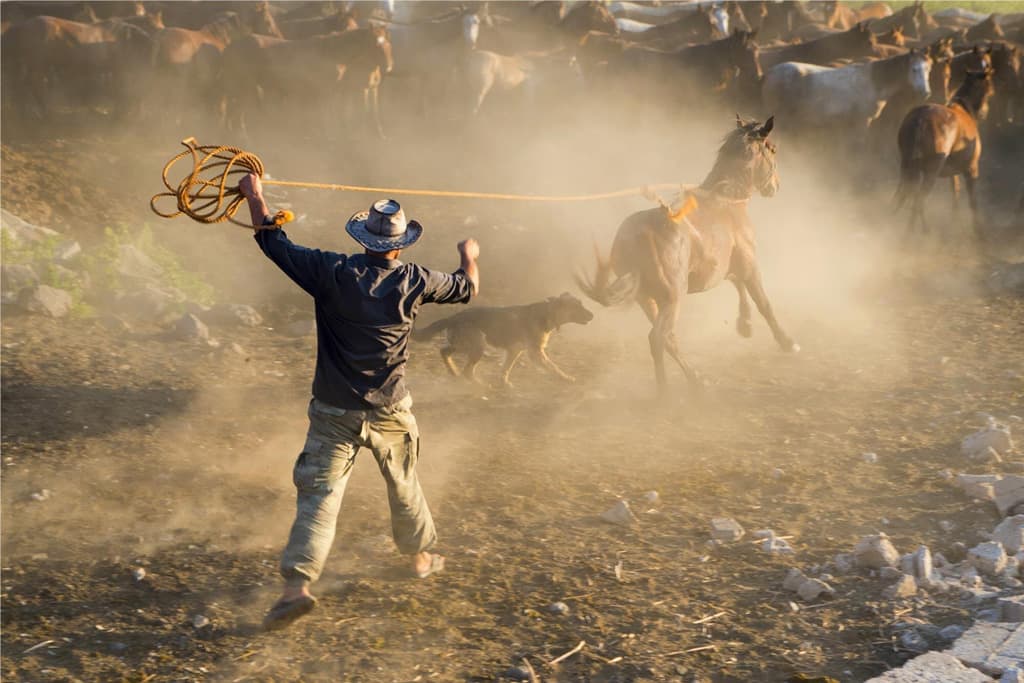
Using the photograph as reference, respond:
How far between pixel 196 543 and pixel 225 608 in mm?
865

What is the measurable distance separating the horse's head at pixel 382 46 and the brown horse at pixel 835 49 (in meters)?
7.97

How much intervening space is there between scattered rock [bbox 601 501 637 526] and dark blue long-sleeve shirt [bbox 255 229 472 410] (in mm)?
1828

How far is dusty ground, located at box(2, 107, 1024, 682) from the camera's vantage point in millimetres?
5125

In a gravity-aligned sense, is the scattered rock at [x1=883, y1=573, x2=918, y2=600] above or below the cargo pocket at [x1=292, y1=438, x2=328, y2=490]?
below

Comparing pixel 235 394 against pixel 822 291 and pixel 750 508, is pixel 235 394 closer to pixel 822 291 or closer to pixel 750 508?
pixel 750 508

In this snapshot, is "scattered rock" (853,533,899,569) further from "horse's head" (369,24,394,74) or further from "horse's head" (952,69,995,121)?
"horse's head" (369,24,394,74)

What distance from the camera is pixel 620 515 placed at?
657 centimetres

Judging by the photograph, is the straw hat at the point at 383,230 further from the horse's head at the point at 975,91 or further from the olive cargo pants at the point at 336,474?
the horse's head at the point at 975,91

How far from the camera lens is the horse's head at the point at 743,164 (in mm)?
9492

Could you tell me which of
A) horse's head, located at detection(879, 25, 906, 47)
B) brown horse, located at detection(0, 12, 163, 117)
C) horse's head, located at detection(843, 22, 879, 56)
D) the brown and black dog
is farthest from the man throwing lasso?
horse's head, located at detection(879, 25, 906, 47)

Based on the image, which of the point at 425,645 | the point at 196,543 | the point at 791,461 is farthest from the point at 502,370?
the point at 425,645

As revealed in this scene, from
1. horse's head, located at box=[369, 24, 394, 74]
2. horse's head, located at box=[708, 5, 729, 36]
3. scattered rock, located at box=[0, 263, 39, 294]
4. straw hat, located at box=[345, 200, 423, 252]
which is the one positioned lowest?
scattered rock, located at box=[0, 263, 39, 294]

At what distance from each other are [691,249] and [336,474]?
4.89 metres

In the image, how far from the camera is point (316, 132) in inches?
809
